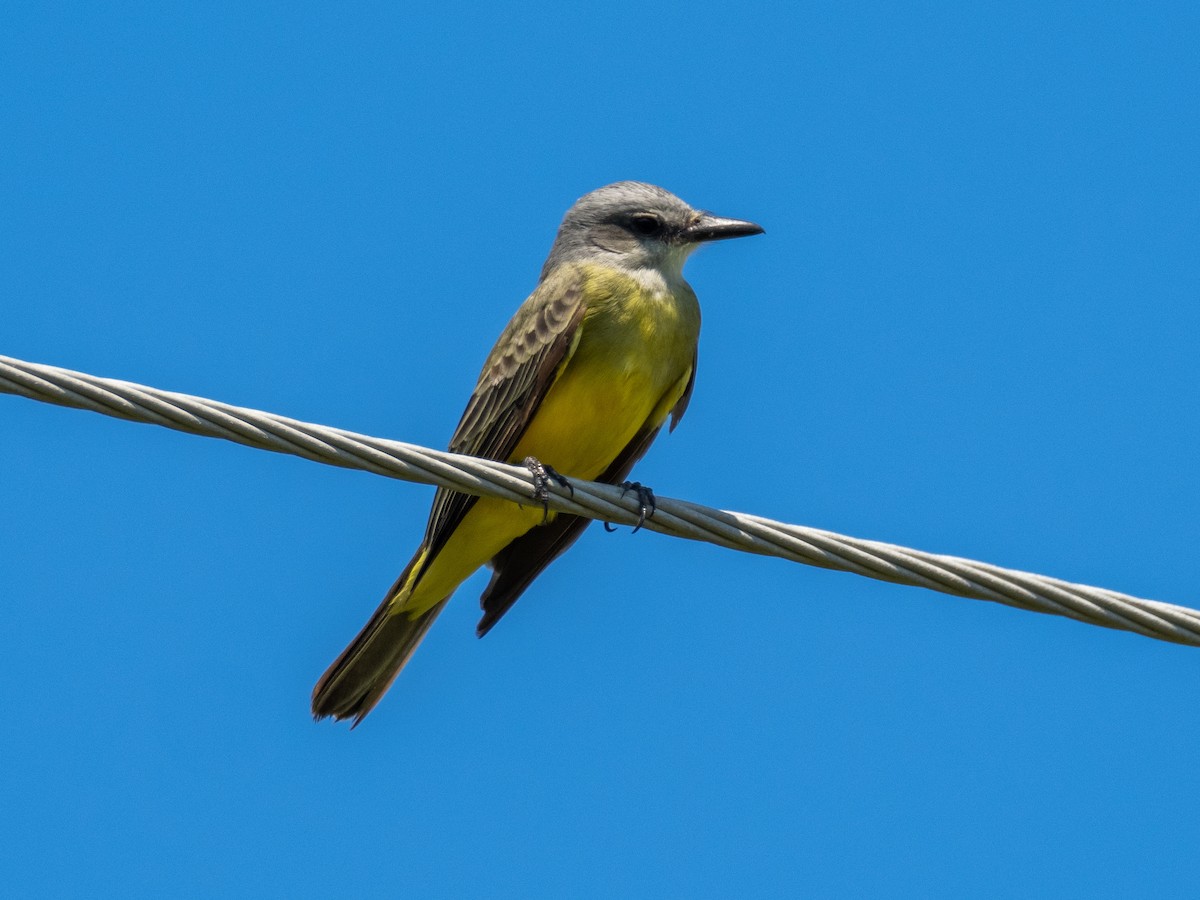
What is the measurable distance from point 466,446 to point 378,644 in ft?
3.18

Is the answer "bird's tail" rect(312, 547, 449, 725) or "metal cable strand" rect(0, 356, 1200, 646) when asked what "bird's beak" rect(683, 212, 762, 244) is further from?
"metal cable strand" rect(0, 356, 1200, 646)

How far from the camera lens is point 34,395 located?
13.4ft

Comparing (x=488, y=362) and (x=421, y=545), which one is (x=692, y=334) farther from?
(x=421, y=545)

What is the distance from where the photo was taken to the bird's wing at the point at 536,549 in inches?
281

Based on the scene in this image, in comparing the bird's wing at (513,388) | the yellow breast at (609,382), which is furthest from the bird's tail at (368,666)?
the yellow breast at (609,382)

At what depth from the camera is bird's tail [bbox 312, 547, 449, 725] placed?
274 inches

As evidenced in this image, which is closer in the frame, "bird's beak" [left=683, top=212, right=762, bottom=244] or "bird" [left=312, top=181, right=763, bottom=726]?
"bird" [left=312, top=181, right=763, bottom=726]

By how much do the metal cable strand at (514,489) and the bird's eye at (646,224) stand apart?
294 cm

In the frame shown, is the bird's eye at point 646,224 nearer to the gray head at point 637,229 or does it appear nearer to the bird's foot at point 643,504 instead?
the gray head at point 637,229

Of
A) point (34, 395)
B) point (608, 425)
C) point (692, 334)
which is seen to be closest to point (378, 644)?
point (608, 425)

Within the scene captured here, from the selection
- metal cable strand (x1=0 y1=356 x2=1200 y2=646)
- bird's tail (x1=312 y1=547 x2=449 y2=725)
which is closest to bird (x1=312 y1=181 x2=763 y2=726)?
bird's tail (x1=312 y1=547 x2=449 y2=725)

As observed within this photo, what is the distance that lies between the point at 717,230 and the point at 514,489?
3.11 meters

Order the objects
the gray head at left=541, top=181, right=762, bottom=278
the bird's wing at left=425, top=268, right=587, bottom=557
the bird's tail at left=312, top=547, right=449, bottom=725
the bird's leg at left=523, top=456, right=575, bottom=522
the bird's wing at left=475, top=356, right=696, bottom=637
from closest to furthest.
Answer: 1. the bird's leg at left=523, top=456, right=575, bottom=522
2. the bird's wing at left=425, top=268, right=587, bottom=557
3. the bird's tail at left=312, top=547, right=449, bottom=725
4. the bird's wing at left=475, top=356, right=696, bottom=637
5. the gray head at left=541, top=181, right=762, bottom=278

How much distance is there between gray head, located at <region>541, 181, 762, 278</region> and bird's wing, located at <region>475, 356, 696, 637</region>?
0.63 meters
